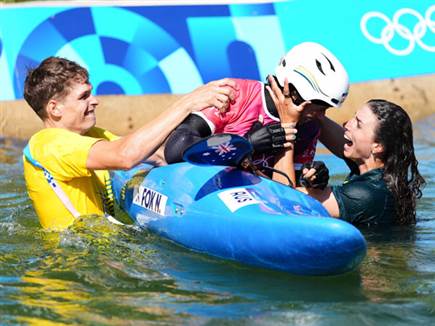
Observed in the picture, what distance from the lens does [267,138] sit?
5.74 metres

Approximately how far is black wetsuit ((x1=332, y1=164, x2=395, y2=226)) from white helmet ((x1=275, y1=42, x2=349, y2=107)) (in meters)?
0.54

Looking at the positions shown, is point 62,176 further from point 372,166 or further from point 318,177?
point 372,166

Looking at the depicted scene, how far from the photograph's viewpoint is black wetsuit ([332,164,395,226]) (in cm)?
586

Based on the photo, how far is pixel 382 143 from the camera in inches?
235

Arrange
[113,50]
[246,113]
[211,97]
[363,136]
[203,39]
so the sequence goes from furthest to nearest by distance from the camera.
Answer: [203,39], [113,50], [246,113], [363,136], [211,97]

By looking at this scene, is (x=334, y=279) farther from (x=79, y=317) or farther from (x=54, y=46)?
(x=54, y=46)

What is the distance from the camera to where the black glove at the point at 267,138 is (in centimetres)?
574

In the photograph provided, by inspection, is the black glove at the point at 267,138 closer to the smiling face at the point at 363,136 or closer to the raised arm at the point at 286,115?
the raised arm at the point at 286,115

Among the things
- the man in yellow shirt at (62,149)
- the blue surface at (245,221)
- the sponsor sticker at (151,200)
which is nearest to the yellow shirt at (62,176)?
the man in yellow shirt at (62,149)

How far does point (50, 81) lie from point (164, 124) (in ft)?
3.67

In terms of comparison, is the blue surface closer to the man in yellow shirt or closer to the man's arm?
the man in yellow shirt

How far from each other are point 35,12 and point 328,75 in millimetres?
5641

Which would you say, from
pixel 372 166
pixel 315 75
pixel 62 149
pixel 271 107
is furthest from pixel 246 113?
pixel 62 149

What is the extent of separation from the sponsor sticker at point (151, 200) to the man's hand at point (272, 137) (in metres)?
0.69
